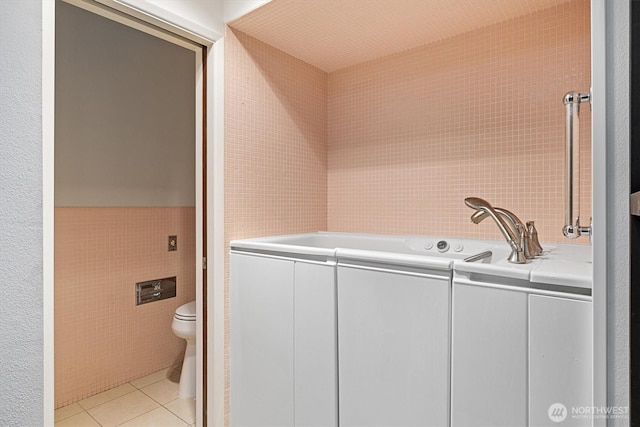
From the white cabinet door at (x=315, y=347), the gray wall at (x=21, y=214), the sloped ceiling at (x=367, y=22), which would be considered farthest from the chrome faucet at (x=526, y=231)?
the gray wall at (x=21, y=214)

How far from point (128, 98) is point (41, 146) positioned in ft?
4.65

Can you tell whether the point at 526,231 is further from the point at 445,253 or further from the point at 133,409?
the point at 133,409

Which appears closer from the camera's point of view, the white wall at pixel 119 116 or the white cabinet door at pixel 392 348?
the white cabinet door at pixel 392 348

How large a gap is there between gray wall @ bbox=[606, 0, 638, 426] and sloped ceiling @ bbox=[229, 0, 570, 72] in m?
1.01

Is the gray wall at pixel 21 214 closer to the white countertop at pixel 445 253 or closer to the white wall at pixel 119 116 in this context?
the white countertop at pixel 445 253

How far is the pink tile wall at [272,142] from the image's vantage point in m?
1.86

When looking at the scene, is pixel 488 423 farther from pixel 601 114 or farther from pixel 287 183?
pixel 287 183

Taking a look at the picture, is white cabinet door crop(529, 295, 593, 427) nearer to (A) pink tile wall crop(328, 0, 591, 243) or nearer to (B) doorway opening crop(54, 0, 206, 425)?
(A) pink tile wall crop(328, 0, 591, 243)

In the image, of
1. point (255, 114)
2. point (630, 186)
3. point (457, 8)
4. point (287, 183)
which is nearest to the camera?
point (630, 186)

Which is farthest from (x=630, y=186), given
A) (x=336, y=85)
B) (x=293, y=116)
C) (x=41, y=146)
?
(x=336, y=85)

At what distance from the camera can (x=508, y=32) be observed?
1.79m

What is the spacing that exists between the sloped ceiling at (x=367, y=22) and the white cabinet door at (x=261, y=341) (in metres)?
1.17

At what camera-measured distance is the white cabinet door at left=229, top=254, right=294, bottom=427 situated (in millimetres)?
1588

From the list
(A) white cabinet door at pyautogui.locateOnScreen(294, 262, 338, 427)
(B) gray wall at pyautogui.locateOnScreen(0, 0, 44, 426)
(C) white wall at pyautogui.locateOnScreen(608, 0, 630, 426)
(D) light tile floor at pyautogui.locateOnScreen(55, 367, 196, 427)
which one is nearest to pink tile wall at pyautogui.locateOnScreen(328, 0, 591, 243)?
(A) white cabinet door at pyautogui.locateOnScreen(294, 262, 338, 427)
